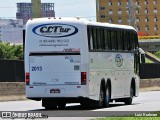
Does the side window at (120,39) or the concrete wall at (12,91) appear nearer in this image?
the side window at (120,39)

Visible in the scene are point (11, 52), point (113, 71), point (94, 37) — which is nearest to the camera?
point (94, 37)

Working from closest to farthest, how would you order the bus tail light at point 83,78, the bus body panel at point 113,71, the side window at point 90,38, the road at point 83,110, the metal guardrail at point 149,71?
the road at point 83,110
the bus tail light at point 83,78
the side window at point 90,38
the bus body panel at point 113,71
the metal guardrail at point 149,71

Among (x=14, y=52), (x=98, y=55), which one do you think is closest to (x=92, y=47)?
(x=98, y=55)

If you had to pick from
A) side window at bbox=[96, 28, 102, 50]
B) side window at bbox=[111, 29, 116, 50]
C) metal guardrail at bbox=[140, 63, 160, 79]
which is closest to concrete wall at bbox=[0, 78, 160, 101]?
side window at bbox=[111, 29, 116, 50]

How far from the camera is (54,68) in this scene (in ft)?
89.4

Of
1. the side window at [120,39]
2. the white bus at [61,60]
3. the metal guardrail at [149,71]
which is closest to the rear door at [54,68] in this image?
the white bus at [61,60]

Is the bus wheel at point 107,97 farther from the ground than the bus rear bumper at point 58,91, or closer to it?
closer to it

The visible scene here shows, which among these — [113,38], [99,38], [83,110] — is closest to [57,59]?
[83,110]

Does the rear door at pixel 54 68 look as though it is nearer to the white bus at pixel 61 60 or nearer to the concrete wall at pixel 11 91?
the white bus at pixel 61 60

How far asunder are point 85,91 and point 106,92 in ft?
8.64

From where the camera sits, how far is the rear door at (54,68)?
2709 cm

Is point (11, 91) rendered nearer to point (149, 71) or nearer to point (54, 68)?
point (54, 68)

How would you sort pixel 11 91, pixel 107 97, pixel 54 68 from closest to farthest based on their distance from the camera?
pixel 54 68 < pixel 107 97 < pixel 11 91

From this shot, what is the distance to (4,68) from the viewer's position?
37438mm
